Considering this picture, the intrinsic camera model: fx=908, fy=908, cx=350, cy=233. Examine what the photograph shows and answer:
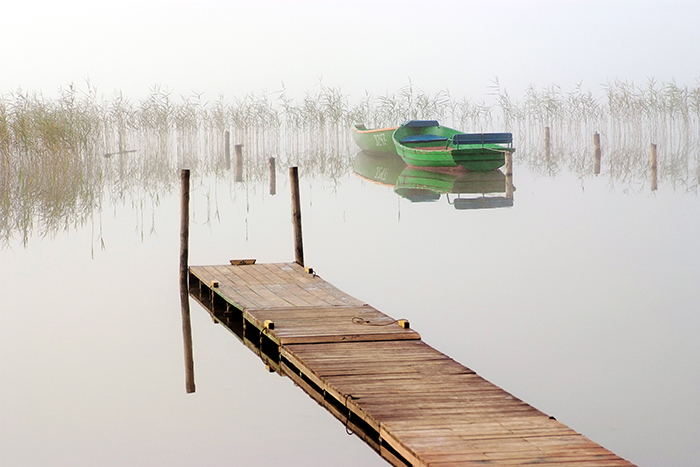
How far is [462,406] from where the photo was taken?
4.36 metres

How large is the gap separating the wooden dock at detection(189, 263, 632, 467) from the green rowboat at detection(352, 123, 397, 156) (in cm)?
1733

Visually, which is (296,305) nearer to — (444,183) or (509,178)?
(509,178)

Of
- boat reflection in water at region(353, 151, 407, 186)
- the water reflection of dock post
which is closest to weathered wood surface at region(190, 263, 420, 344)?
the water reflection of dock post

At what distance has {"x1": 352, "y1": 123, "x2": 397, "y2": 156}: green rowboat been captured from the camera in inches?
967

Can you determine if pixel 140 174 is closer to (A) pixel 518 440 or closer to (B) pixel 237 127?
(B) pixel 237 127

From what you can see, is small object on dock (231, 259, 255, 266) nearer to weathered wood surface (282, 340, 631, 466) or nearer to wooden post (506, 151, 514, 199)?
weathered wood surface (282, 340, 631, 466)

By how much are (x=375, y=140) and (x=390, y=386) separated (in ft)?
68.6

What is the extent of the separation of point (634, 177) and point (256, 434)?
15844 millimetres

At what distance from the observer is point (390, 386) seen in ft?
15.4

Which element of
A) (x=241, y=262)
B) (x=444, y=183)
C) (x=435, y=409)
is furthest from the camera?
(x=444, y=183)

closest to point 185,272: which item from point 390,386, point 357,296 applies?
point 357,296

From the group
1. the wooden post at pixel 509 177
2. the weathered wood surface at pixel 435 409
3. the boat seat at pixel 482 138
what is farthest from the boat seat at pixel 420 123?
the weathered wood surface at pixel 435 409

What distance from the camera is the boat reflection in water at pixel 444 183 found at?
51.8ft

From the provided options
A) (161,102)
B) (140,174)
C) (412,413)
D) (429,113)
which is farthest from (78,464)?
(429,113)
